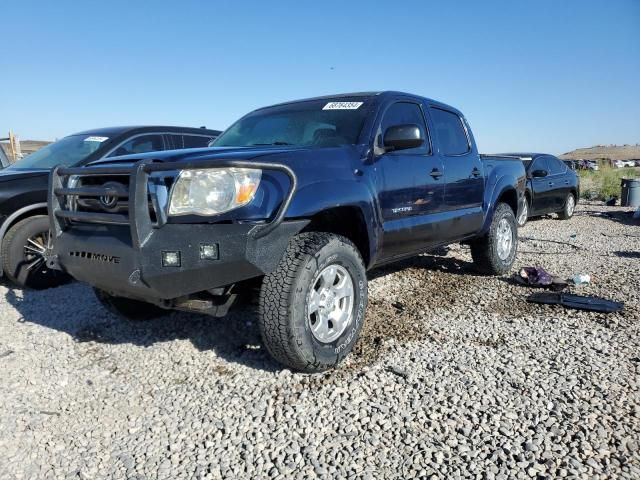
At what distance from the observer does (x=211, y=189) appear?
262 centimetres

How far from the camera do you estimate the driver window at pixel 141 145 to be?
223 inches

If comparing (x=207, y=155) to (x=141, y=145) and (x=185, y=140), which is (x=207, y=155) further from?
(x=185, y=140)

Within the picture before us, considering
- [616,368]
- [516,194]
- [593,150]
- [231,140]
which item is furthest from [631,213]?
[593,150]

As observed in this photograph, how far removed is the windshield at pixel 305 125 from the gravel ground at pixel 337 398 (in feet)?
4.89

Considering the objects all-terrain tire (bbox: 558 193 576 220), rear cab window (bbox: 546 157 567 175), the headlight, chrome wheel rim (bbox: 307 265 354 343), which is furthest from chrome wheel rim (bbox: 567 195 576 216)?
the headlight

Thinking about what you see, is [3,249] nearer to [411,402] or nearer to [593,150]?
[411,402]

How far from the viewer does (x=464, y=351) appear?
3303 millimetres

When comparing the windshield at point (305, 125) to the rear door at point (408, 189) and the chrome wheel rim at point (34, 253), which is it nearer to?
the rear door at point (408, 189)

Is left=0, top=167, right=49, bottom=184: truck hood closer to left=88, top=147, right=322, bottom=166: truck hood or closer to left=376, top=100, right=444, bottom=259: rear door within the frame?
left=88, top=147, right=322, bottom=166: truck hood

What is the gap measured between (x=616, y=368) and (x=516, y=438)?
Answer: 1161 mm

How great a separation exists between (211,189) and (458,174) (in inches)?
111

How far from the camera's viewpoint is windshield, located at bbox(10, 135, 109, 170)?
5.56 meters

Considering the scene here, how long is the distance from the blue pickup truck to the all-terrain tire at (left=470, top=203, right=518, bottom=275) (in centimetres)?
133

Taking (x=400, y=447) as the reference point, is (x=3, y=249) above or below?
above
